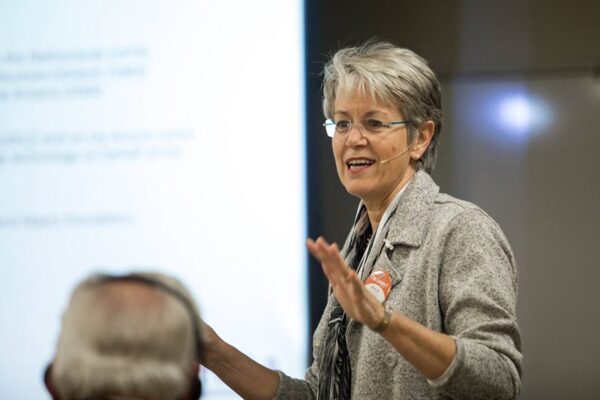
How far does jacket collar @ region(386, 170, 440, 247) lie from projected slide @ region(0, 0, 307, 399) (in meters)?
1.42

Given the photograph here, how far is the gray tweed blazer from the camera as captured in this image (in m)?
1.72

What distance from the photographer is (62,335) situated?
115cm

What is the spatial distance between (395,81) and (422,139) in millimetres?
176

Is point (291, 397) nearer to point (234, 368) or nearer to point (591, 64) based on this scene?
point (234, 368)

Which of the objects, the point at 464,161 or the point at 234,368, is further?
the point at 464,161

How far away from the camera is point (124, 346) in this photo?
3.59 feet

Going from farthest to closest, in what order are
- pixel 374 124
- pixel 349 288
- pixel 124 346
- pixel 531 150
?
pixel 531 150
pixel 374 124
pixel 349 288
pixel 124 346

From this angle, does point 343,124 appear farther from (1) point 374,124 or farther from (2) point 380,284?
(2) point 380,284

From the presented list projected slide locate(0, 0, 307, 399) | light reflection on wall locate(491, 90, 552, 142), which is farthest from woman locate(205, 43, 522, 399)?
light reflection on wall locate(491, 90, 552, 142)

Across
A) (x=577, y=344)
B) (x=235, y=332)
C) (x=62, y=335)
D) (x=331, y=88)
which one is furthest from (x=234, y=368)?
(x=577, y=344)

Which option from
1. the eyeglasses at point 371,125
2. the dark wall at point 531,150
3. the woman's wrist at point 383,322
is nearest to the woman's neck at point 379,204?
the eyeglasses at point 371,125

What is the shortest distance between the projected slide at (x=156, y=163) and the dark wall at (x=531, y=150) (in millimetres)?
238

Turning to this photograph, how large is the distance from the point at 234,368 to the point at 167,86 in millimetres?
1689

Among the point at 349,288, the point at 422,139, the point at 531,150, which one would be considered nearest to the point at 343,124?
the point at 422,139
